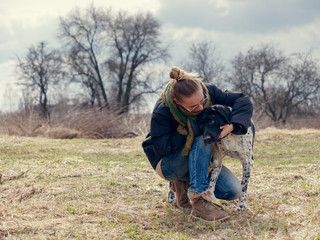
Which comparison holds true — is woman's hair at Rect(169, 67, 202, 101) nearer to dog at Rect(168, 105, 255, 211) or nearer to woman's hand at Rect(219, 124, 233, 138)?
dog at Rect(168, 105, 255, 211)

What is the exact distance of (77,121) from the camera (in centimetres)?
1645

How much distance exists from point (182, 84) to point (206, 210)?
3.59ft

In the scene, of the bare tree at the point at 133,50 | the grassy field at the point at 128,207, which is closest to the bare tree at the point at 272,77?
the bare tree at the point at 133,50

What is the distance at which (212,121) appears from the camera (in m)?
3.05

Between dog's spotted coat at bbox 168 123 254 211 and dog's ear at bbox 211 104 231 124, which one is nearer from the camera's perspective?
dog's ear at bbox 211 104 231 124

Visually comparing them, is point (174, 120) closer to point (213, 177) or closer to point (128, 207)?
point (213, 177)

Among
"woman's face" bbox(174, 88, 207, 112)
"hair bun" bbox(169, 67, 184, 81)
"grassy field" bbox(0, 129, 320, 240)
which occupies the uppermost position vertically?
"hair bun" bbox(169, 67, 184, 81)

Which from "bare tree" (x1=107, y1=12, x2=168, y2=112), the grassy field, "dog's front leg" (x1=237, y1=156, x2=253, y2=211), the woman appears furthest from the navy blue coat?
"bare tree" (x1=107, y1=12, x2=168, y2=112)

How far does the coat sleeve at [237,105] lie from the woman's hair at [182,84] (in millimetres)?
270

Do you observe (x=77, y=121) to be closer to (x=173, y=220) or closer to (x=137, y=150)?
(x=137, y=150)

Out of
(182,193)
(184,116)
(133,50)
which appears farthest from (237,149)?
(133,50)

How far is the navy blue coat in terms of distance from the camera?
310cm

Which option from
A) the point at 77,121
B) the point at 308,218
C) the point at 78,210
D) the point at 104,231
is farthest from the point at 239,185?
the point at 77,121

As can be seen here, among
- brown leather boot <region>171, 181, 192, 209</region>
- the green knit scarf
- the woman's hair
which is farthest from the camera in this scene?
brown leather boot <region>171, 181, 192, 209</region>
